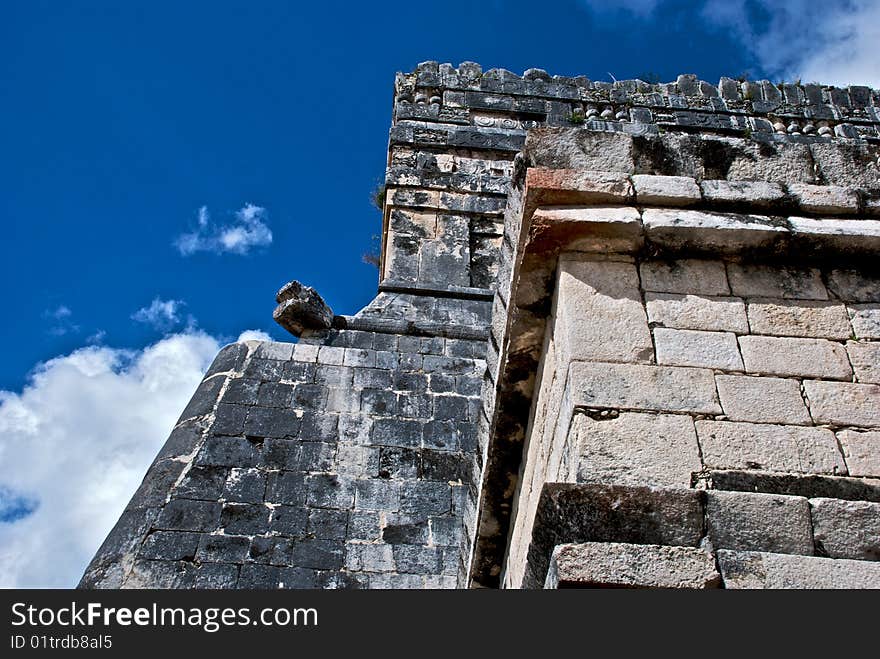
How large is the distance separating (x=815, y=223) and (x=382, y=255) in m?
6.38

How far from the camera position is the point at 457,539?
5.90 metres

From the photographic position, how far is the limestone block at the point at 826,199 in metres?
3.37

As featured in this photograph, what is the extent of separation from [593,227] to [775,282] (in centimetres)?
70

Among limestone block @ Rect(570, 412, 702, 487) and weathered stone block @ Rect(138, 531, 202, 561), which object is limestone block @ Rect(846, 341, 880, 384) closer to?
limestone block @ Rect(570, 412, 702, 487)

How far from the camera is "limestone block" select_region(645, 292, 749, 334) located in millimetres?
3090

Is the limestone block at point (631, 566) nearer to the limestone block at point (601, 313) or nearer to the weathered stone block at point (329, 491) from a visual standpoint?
the limestone block at point (601, 313)

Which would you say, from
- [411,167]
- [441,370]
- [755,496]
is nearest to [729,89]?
[411,167]

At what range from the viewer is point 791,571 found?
2.43m

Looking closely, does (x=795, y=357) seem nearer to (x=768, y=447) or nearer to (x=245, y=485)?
(x=768, y=447)

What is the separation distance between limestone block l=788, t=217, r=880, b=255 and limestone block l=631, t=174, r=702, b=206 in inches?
14.8

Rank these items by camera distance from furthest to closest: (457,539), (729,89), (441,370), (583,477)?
(729,89), (441,370), (457,539), (583,477)

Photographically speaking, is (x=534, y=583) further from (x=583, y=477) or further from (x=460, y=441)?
(x=460, y=441)

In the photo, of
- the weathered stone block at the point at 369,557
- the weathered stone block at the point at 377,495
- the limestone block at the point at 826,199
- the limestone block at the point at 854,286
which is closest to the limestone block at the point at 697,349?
the limestone block at the point at 854,286

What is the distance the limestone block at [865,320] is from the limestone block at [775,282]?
0.11m
